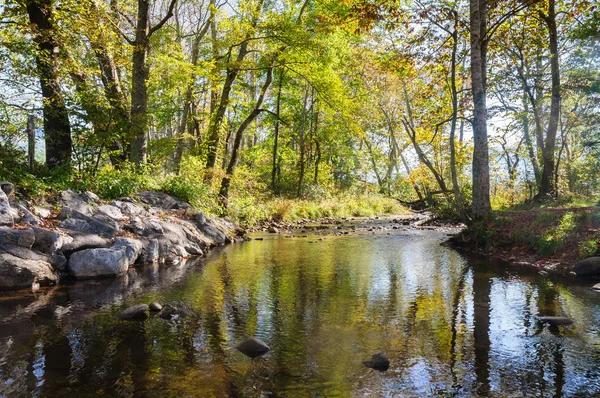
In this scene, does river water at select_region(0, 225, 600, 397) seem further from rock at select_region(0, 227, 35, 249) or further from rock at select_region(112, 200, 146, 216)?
rock at select_region(112, 200, 146, 216)

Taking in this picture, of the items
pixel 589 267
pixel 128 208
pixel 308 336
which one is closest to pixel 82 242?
pixel 128 208

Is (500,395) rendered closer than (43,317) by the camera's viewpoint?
Yes

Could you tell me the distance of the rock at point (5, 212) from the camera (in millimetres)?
7465

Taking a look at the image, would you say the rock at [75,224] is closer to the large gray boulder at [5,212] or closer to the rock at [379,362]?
the large gray boulder at [5,212]

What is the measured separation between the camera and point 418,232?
1708cm

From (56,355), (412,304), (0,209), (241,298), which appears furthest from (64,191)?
(412,304)

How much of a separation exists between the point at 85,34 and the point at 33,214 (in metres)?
6.01

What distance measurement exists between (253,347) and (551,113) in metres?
16.4

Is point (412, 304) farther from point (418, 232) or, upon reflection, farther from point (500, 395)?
point (418, 232)

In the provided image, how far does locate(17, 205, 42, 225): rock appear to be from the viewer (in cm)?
800

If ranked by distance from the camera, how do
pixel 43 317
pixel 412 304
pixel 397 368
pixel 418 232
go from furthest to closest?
1. pixel 418 232
2. pixel 412 304
3. pixel 43 317
4. pixel 397 368

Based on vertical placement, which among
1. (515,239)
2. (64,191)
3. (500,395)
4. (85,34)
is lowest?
(500,395)

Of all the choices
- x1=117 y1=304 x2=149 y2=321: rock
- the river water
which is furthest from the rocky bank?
x1=117 y1=304 x2=149 y2=321: rock

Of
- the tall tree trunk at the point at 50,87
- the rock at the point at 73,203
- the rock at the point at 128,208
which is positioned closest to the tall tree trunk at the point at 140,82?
the tall tree trunk at the point at 50,87
